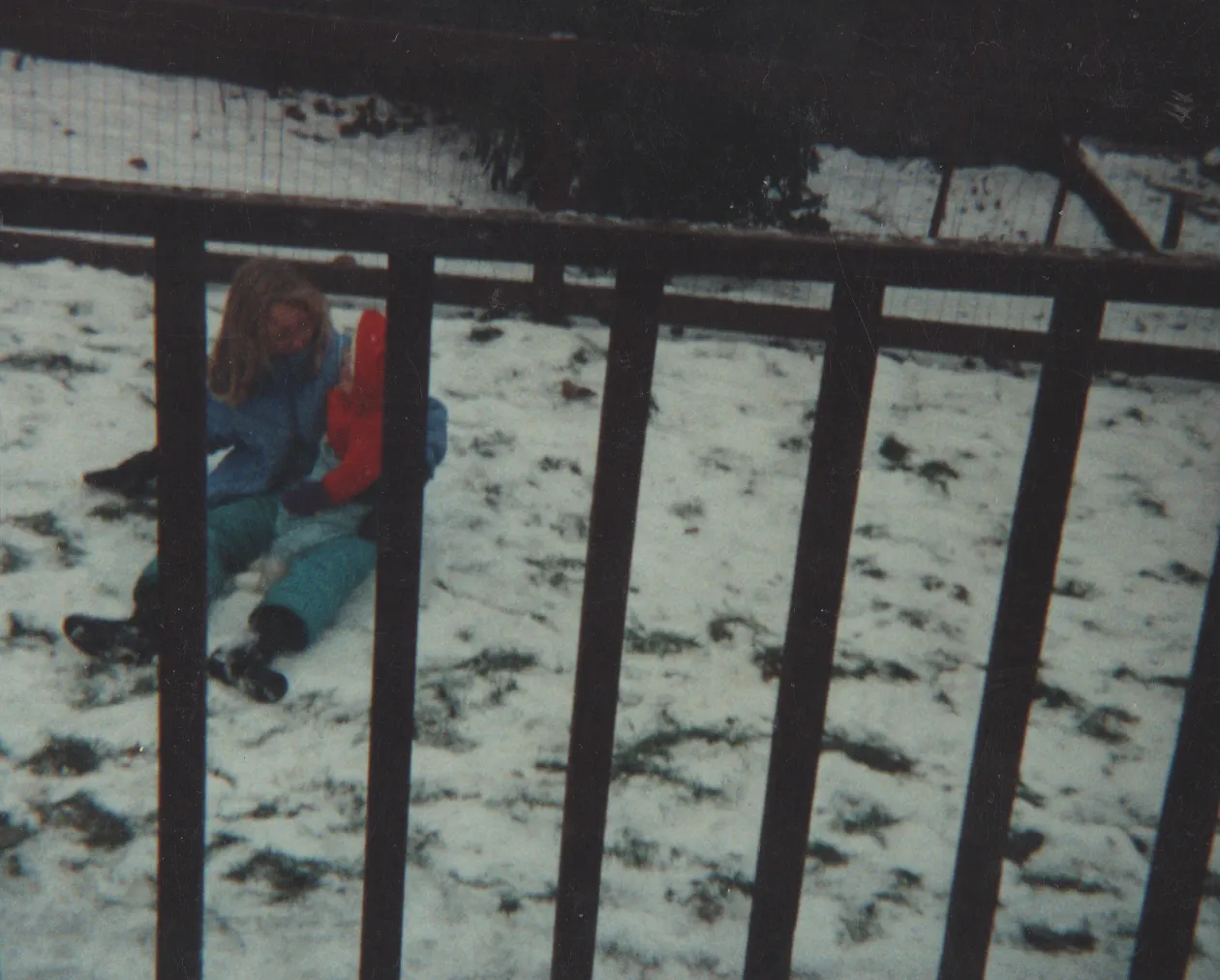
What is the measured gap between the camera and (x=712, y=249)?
4.15 ft

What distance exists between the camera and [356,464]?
3.34 metres

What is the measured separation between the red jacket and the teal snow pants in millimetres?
141

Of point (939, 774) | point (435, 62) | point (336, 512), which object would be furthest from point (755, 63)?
point (939, 774)

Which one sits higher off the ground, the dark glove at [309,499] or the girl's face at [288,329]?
the girl's face at [288,329]

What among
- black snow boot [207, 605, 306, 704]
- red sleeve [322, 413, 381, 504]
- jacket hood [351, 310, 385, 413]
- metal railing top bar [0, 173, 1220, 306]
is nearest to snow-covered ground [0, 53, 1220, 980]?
black snow boot [207, 605, 306, 704]

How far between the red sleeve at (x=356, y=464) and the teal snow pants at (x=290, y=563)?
0.13m

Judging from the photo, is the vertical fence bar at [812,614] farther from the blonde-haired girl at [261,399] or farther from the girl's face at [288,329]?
the girl's face at [288,329]

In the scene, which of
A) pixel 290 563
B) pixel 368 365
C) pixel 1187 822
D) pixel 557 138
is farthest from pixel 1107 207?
pixel 1187 822

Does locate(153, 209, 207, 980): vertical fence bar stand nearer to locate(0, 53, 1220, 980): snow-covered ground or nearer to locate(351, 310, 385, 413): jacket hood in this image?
locate(0, 53, 1220, 980): snow-covered ground

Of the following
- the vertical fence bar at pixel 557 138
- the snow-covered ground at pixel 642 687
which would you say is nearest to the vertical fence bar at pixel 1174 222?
the snow-covered ground at pixel 642 687

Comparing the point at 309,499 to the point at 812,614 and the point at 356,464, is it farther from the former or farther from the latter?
the point at 812,614

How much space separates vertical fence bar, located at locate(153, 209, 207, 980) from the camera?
4.02ft

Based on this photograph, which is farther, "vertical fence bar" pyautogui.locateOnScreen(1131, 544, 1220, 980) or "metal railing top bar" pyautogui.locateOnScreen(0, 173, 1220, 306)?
"vertical fence bar" pyautogui.locateOnScreen(1131, 544, 1220, 980)

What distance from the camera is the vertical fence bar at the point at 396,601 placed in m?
1.26
